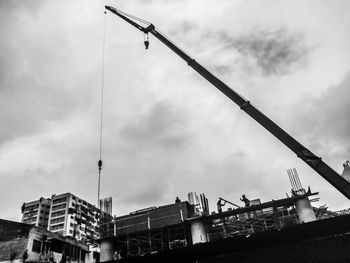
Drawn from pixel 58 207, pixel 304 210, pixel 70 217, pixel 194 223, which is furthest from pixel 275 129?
pixel 58 207

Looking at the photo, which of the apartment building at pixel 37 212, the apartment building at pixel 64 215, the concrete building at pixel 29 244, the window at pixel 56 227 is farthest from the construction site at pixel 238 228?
the apartment building at pixel 37 212

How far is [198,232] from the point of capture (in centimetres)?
2638

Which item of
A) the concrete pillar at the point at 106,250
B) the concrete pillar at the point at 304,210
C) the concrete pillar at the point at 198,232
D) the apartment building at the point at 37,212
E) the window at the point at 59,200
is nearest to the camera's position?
the concrete pillar at the point at 304,210

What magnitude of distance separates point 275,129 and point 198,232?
1473cm

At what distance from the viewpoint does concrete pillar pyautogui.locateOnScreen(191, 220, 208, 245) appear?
2605 cm

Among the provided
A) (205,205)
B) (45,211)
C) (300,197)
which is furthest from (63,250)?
(45,211)

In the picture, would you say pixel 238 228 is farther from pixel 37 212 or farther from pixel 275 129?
pixel 37 212

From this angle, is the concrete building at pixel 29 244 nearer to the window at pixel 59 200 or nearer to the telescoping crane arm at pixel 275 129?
the telescoping crane arm at pixel 275 129

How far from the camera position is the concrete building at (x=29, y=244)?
84.3 feet

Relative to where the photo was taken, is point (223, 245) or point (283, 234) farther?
point (223, 245)

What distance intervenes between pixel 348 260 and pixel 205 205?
18796 mm

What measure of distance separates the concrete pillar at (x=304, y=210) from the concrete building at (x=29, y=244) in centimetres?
2439

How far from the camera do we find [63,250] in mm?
30375

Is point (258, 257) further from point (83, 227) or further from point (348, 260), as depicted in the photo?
point (83, 227)
